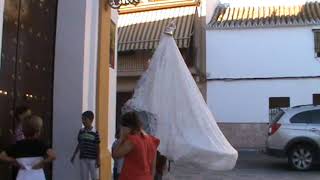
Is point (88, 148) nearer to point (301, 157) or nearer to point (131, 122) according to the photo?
point (131, 122)

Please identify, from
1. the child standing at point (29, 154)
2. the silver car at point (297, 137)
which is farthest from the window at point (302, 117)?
the child standing at point (29, 154)

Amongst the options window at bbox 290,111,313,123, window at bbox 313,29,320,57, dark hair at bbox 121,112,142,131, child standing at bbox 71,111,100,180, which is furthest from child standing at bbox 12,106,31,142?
window at bbox 313,29,320,57

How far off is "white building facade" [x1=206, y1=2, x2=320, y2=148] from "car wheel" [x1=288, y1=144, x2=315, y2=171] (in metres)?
7.62

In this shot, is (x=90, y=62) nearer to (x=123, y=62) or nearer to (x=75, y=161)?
(x=75, y=161)

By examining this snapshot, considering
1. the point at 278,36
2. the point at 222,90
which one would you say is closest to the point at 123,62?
the point at 222,90

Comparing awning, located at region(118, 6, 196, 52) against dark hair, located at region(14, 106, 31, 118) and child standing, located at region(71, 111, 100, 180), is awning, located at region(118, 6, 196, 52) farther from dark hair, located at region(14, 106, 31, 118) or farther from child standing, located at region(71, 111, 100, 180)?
dark hair, located at region(14, 106, 31, 118)

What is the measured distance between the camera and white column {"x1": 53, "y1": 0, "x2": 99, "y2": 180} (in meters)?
8.52

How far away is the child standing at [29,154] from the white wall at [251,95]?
60.9 feet

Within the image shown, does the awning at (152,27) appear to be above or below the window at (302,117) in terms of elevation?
above

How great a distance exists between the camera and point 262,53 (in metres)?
23.6

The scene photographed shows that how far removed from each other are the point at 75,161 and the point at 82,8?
2325mm

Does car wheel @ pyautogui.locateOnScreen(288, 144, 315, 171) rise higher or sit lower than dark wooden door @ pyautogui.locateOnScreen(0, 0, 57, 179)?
lower

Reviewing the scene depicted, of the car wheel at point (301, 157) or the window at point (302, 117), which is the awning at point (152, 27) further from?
the car wheel at point (301, 157)

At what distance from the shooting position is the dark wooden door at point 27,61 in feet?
23.4
